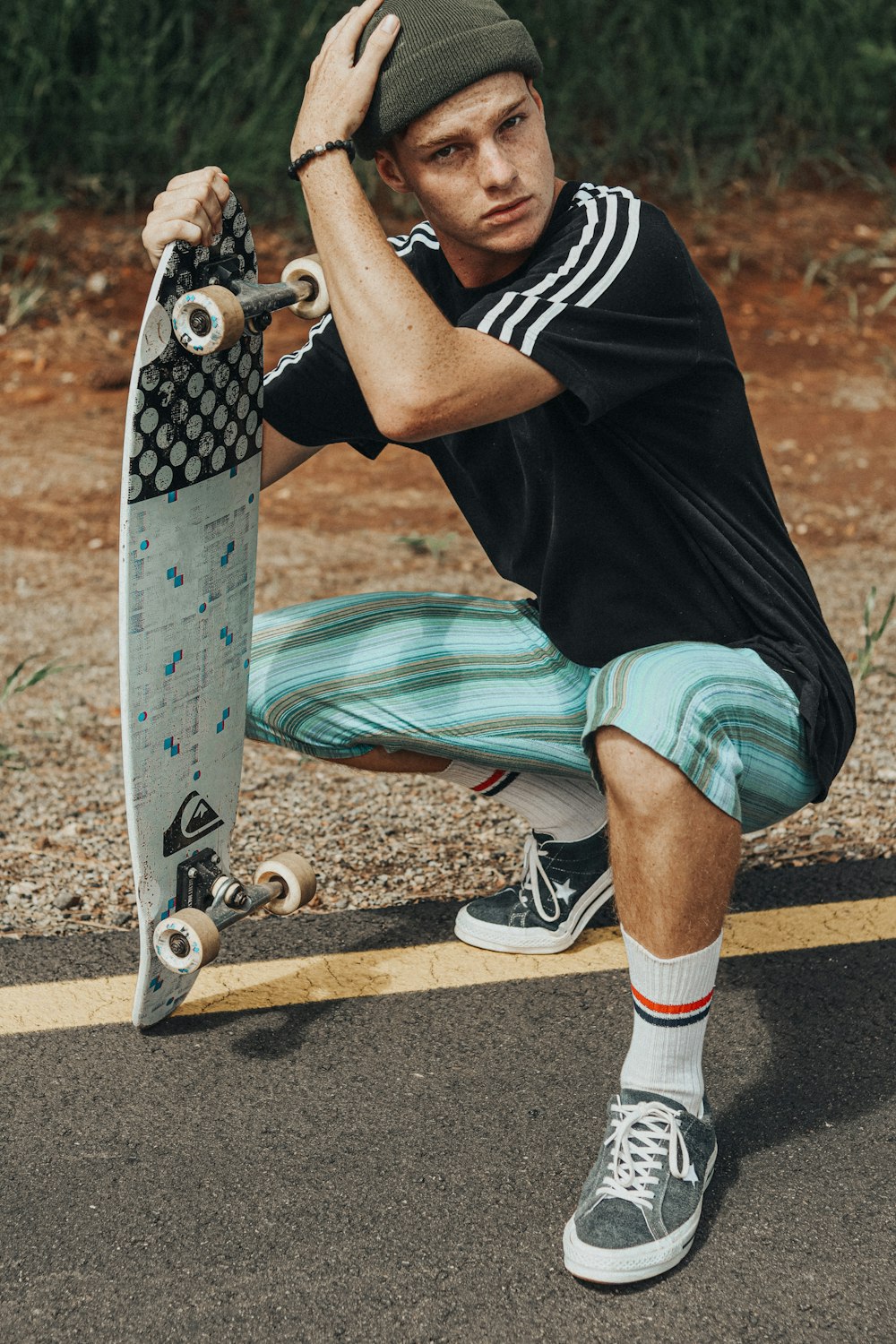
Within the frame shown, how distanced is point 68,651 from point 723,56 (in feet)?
16.4

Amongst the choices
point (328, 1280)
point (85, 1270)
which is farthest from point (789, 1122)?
point (85, 1270)

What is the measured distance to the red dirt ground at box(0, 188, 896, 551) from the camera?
509 centimetres

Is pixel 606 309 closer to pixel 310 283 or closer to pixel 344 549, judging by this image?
pixel 310 283

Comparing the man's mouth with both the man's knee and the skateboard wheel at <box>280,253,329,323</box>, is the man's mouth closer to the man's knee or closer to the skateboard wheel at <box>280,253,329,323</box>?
the skateboard wheel at <box>280,253,329,323</box>

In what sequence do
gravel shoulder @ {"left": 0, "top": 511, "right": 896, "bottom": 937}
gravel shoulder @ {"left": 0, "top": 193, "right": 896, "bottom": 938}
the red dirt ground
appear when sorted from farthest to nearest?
the red dirt ground → gravel shoulder @ {"left": 0, "top": 193, "right": 896, "bottom": 938} → gravel shoulder @ {"left": 0, "top": 511, "right": 896, "bottom": 937}

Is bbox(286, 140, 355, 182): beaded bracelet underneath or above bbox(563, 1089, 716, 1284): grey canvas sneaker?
above

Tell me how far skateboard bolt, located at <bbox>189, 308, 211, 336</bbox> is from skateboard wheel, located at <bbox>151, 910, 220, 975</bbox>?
880mm

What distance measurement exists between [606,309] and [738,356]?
4.12 metres

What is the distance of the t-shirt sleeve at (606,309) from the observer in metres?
2.18

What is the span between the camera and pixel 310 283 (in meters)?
2.40

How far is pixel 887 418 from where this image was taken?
5.71 meters

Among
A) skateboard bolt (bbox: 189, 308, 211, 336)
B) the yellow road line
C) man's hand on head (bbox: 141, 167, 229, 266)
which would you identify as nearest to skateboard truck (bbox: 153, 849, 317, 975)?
the yellow road line

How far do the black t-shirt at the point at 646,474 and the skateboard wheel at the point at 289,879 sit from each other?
571mm

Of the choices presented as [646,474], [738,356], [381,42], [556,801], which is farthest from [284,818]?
[738,356]
